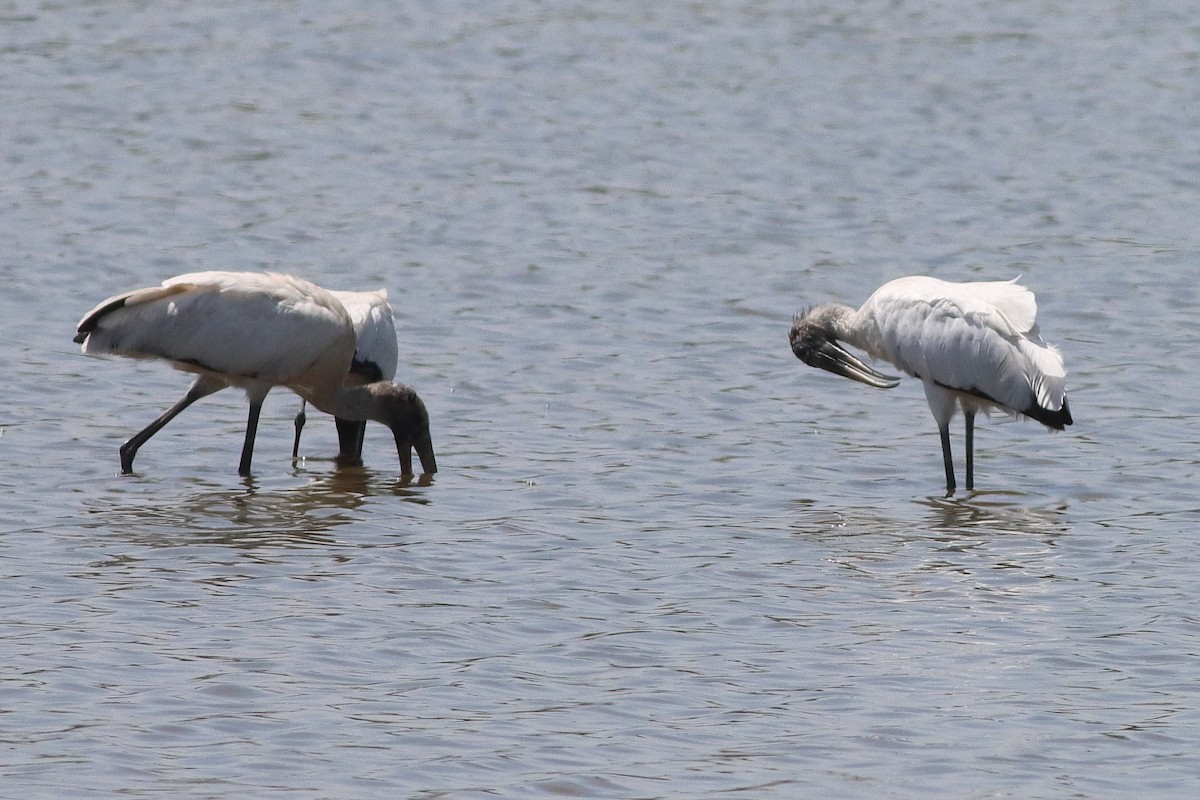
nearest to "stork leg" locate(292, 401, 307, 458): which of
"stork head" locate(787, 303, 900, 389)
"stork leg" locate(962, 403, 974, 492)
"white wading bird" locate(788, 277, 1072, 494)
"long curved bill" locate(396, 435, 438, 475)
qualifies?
"long curved bill" locate(396, 435, 438, 475)

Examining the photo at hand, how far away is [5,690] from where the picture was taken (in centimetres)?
675

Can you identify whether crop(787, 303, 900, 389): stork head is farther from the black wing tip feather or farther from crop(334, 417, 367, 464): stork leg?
crop(334, 417, 367, 464): stork leg

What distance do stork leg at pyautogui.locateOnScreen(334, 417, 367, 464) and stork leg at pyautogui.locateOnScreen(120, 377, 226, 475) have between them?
0.68 metres

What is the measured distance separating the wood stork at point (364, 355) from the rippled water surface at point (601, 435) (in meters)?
0.22

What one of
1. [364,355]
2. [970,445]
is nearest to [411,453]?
[364,355]

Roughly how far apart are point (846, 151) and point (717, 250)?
12.5 ft

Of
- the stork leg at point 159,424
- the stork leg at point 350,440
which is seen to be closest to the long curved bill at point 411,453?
the stork leg at point 350,440

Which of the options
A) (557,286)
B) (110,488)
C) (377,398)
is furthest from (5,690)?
(557,286)

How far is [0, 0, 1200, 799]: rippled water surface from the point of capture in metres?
6.65

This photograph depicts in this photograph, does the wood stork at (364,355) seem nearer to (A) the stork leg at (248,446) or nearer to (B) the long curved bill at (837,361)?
(A) the stork leg at (248,446)

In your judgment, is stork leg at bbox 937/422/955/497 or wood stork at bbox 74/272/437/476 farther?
stork leg at bbox 937/422/955/497

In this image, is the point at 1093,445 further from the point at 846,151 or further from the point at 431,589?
the point at 846,151

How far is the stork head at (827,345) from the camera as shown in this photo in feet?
37.8

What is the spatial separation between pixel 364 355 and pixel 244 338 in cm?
100
